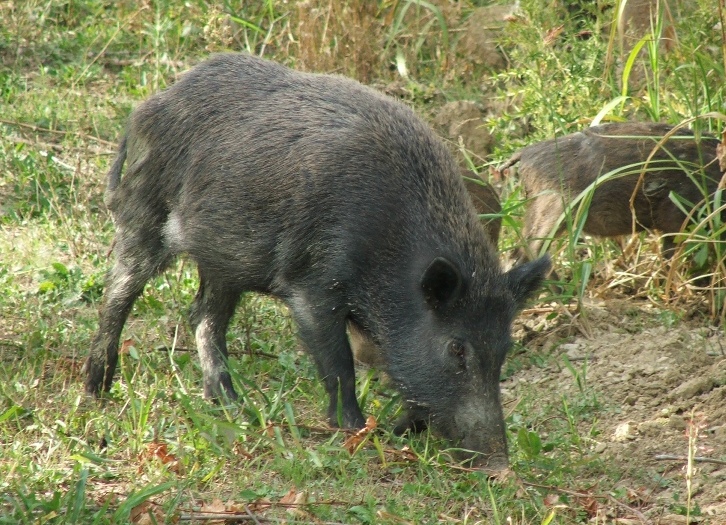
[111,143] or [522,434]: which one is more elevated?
[522,434]

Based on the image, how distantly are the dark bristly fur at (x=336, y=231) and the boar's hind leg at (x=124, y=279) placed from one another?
A: 0.04ft

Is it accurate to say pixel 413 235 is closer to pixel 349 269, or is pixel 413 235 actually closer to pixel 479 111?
pixel 349 269

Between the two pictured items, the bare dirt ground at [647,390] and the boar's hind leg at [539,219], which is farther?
the boar's hind leg at [539,219]

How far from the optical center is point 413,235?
4.61 meters

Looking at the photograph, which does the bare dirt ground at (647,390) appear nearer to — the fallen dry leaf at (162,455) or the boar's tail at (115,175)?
the fallen dry leaf at (162,455)

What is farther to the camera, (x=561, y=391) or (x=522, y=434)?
(x=561, y=391)

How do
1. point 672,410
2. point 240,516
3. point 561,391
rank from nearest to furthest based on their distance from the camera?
1. point 240,516
2. point 672,410
3. point 561,391

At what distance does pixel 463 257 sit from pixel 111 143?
3.93 m

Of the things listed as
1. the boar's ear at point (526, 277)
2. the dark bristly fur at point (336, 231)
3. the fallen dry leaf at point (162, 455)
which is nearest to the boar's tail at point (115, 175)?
the dark bristly fur at point (336, 231)

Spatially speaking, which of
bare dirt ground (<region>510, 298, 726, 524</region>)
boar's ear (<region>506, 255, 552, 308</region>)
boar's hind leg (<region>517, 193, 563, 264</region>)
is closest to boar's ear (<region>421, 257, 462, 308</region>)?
boar's ear (<region>506, 255, 552, 308</region>)

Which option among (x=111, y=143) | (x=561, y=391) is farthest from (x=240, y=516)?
(x=111, y=143)

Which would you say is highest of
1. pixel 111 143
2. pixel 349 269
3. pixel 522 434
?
pixel 349 269

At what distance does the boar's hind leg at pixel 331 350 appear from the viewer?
469cm

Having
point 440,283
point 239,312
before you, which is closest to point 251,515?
point 440,283
